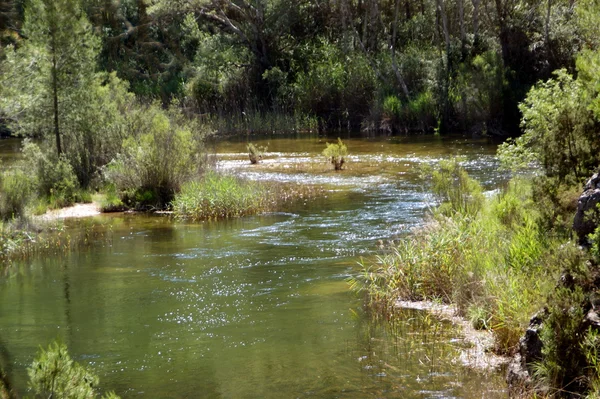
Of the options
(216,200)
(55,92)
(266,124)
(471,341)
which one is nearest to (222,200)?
(216,200)

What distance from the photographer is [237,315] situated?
10133 mm

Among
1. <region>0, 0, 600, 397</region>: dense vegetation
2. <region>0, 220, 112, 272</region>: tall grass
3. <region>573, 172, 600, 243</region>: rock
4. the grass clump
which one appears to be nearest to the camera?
<region>573, 172, 600, 243</region>: rock

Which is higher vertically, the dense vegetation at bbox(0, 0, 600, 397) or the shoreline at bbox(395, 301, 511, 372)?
the dense vegetation at bbox(0, 0, 600, 397)

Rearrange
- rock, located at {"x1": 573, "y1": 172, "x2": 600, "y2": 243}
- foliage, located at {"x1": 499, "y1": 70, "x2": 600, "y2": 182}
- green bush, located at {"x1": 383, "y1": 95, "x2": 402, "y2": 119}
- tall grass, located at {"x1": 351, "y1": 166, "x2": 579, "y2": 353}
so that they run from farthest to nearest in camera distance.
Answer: green bush, located at {"x1": 383, "y1": 95, "x2": 402, "y2": 119} → foliage, located at {"x1": 499, "y1": 70, "x2": 600, "y2": 182} → tall grass, located at {"x1": 351, "y1": 166, "x2": 579, "y2": 353} → rock, located at {"x1": 573, "y1": 172, "x2": 600, "y2": 243}

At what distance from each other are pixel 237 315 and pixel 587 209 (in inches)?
186

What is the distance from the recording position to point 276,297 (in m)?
10.9

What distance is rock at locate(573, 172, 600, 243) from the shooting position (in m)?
7.06

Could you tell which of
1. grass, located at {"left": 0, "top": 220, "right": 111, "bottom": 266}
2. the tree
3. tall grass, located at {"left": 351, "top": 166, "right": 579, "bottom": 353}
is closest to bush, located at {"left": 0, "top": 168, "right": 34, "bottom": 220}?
grass, located at {"left": 0, "top": 220, "right": 111, "bottom": 266}

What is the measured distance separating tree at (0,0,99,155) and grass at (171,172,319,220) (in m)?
4.37

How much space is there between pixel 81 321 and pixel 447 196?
614 centimetres

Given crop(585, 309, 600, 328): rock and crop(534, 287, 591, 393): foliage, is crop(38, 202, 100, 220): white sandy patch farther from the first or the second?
crop(585, 309, 600, 328): rock

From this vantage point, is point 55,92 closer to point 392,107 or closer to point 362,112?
point 392,107

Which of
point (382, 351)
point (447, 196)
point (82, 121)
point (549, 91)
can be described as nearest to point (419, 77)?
point (82, 121)

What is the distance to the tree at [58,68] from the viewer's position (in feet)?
65.1
